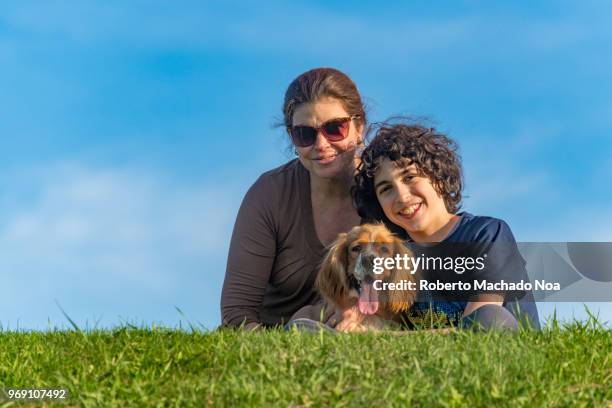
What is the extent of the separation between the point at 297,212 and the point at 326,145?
0.95m

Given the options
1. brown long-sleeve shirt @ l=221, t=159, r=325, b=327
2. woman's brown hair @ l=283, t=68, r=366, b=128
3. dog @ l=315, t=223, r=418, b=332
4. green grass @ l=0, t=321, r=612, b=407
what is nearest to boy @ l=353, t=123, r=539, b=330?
dog @ l=315, t=223, r=418, b=332

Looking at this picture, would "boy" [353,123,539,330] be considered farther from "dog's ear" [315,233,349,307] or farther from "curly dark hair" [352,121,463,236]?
"dog's ear" [315,233,349,307]

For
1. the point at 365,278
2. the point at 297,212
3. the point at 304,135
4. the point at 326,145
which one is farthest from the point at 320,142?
the point at 365,278

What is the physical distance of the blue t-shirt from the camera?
754 centimetres

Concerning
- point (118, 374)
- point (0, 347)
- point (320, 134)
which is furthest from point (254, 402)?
point (320, 134)

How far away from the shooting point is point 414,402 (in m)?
4.82

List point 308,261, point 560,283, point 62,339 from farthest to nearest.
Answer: point 308,261, point 560,283, point 62,339

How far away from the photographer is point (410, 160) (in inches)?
299

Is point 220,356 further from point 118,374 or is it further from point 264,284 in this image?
point 264,284

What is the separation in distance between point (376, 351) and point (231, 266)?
151 inches

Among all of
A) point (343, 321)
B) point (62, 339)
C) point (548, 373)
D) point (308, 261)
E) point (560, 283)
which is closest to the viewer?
point (548, 373)

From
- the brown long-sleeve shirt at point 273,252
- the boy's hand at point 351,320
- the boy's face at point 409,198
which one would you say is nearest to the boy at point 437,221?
the boy's face at point 409,198

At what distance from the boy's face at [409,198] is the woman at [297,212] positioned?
1049 mm

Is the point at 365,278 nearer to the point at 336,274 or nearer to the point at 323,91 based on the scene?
the point at 336,274
